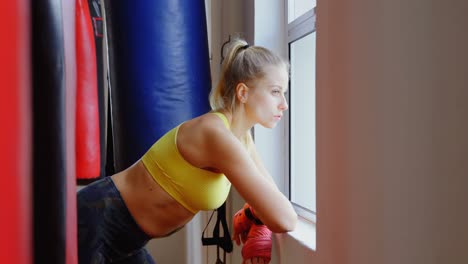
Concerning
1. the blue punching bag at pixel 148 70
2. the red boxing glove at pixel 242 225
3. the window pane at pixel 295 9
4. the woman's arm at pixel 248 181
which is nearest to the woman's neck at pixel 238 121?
the woman's arm at pixel 248 181

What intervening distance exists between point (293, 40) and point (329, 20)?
3.64ft

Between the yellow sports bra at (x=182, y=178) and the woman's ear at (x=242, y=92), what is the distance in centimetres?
9

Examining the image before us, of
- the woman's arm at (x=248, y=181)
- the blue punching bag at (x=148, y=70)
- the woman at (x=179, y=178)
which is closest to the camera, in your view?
the woman's arm at (x=248, y=181)

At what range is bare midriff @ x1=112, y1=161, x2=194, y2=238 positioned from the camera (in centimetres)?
159

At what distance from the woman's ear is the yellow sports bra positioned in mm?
93

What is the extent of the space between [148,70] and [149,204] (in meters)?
0.64

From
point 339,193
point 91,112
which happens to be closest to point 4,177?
point 339,193

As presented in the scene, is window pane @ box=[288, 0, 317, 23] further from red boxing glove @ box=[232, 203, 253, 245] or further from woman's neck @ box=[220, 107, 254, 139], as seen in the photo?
red boxing glove @ box=[232, 203, 253, 245]

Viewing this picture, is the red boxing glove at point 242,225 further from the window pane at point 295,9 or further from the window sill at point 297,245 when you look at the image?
the window pane at point 295,9

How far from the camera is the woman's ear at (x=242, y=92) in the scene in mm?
1584

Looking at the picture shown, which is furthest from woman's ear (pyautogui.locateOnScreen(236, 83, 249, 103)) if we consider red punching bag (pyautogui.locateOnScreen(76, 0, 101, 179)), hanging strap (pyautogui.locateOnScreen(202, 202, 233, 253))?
red punching bag (pyautogui.locateOnScreen(76, 0, 101, 179))

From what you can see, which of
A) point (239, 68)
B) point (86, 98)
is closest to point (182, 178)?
point (239, 68)

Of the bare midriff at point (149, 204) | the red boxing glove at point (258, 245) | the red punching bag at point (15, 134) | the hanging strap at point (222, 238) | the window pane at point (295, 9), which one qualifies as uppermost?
the window pane at point (295, 9)

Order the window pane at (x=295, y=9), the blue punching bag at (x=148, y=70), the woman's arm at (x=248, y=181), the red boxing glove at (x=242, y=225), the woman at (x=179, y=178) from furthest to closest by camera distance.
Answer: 1. the window pane at (x=295, y=9)
2. the blue punching bag at (x=148, y=70)
3. the red boxing glove at (x=242, y=225)
4. the woman at (x=179, y=178)
5. the woman's arm at (x=248, y=181)
